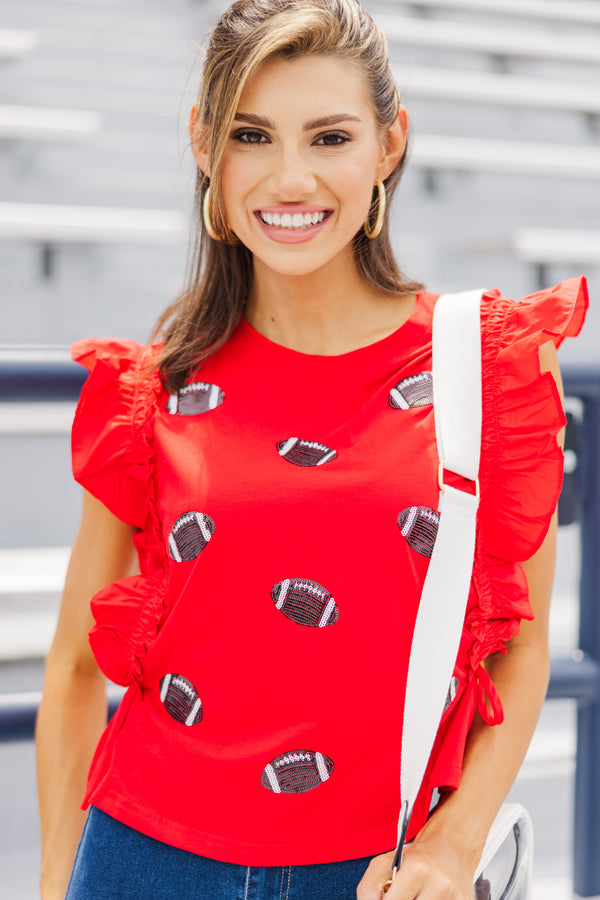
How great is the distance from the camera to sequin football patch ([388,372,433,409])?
678 mm

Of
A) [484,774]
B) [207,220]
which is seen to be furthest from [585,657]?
[207,220]

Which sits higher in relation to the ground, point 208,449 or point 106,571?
point 208,449

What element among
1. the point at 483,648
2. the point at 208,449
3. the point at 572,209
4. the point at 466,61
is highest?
the point at 466,61

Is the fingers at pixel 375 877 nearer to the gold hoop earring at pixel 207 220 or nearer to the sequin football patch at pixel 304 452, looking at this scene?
the sequin football patch at pixel 304 452

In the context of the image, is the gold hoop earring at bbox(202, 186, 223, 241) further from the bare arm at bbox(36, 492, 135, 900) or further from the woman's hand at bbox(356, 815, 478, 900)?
the woman's hand at bbox(356, 815, 478, 900)

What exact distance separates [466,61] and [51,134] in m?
1.46

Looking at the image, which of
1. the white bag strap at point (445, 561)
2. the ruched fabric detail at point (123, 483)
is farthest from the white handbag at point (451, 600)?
the ruched fabric detail at point (123, 483)

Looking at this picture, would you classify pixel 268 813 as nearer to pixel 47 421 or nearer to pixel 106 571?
A: pixel 106 571

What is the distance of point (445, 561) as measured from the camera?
62cm

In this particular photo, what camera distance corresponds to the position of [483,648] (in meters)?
0.67

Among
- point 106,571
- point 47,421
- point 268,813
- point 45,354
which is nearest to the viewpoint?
point 268,813

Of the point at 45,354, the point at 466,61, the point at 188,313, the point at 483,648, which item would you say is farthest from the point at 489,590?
the point at 466,61

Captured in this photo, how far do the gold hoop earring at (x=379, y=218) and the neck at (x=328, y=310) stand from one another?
26 millimetres

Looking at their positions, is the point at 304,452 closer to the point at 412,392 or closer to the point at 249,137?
Result: the point at 412,392
